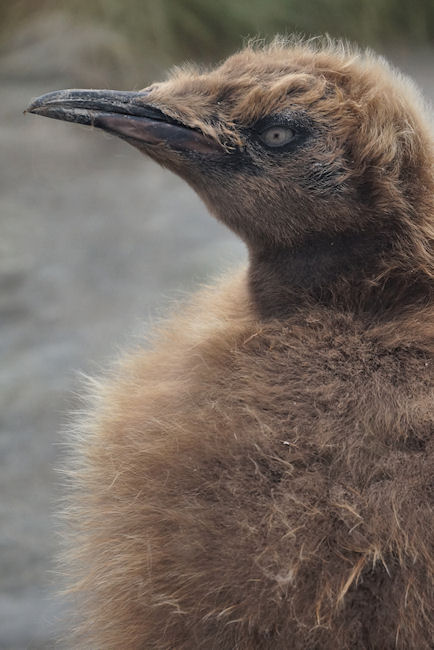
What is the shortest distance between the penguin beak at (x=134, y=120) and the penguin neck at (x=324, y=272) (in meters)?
0.18

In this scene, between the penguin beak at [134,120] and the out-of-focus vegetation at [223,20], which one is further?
the out-of-focus vegetation at [223,20]

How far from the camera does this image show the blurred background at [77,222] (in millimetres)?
1824

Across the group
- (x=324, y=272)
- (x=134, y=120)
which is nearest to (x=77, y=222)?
(x=134, y=120)

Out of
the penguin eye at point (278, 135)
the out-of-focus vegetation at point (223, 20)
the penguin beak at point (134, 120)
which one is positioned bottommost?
the penguin eye at point (278, 135)

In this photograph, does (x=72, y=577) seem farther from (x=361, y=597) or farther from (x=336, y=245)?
(x=336, y=245)

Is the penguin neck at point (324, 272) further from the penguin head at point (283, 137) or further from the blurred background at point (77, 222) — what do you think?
the blurred background at point (77, 222)

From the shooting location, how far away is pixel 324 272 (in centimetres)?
125

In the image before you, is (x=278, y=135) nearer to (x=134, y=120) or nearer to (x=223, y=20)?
(x=134, y=120)

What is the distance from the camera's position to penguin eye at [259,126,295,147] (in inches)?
48.9

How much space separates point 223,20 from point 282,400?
10.9 feet

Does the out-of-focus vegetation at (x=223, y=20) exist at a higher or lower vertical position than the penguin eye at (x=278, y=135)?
higher

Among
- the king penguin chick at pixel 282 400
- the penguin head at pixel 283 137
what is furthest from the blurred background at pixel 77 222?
the penguin head at pixel 283 137

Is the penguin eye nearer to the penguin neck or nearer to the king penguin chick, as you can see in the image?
the king penguin chick

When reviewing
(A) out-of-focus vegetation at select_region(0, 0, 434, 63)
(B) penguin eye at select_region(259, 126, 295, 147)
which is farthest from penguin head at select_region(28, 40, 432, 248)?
(A) out-of-focus vegetation at select_region(0, 0, 434, 63)
